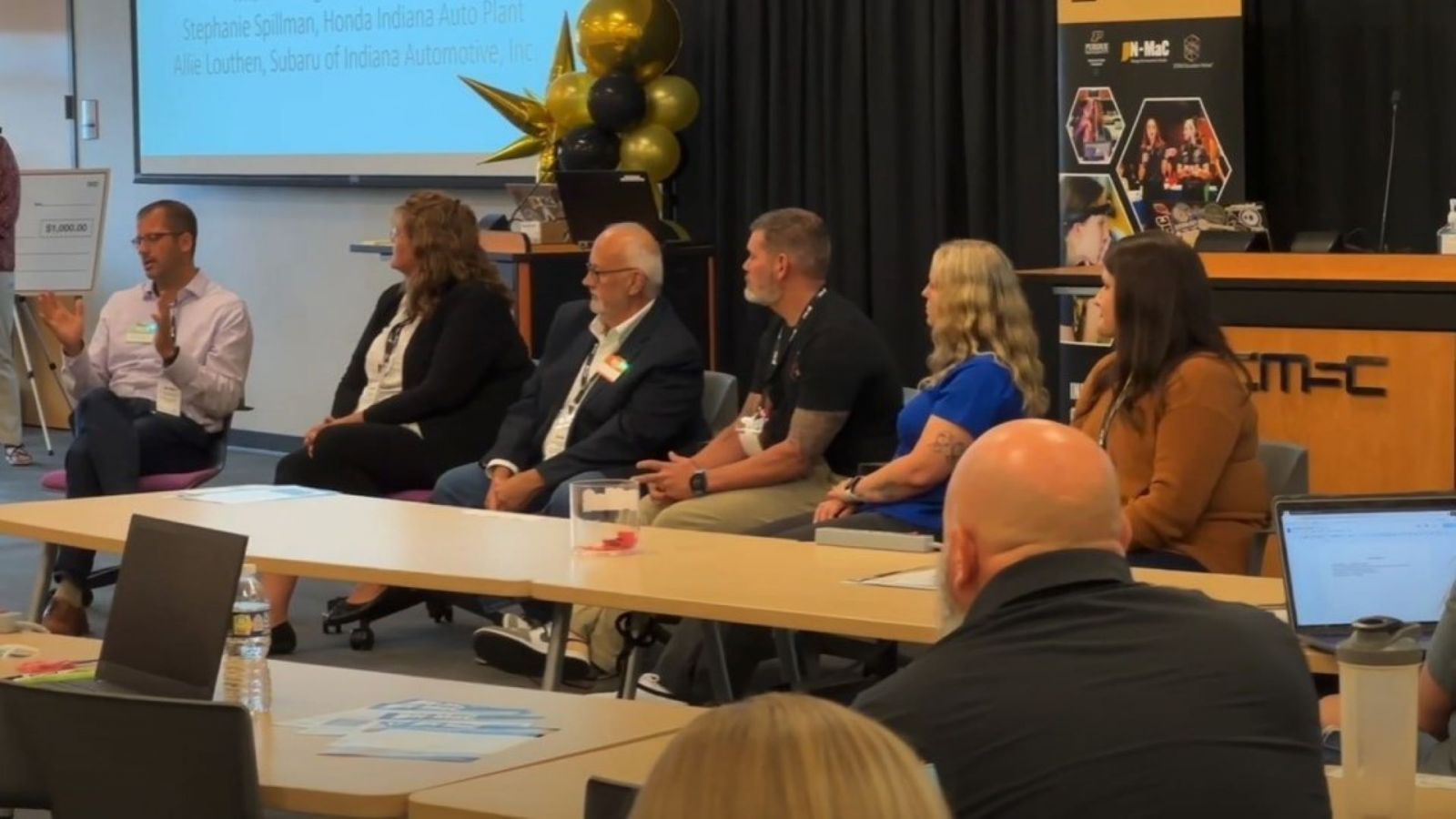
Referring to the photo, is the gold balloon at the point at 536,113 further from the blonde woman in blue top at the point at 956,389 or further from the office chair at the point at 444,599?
the blonde woman in blue top at the point at 956,389

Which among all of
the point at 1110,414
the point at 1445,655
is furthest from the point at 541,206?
the point at 1445,655

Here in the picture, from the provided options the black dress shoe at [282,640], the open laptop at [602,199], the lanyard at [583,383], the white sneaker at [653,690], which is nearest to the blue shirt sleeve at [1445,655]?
the white sneaker at [653,690]

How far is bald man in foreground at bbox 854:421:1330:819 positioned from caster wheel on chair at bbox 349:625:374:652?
407 cm

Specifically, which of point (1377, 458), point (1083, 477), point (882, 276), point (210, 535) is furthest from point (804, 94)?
point (1083, 477)

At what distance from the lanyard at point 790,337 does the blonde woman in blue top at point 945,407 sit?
1.61 feet

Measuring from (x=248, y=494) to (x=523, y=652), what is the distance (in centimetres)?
84

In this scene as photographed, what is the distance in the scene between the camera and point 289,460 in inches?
245

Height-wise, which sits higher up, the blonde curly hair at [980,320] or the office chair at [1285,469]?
the blonde curly hair at [980,320]

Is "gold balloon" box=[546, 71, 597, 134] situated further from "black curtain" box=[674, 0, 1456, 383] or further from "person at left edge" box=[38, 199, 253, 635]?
"person at left edge" box=[38, 199, 253, 635]

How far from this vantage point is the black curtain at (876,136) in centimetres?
731

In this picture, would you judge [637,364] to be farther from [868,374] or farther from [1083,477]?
[1083,477]

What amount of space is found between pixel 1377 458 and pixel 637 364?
2.01 m

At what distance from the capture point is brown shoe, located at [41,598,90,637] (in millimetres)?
5941

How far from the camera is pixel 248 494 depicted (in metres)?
4.86
